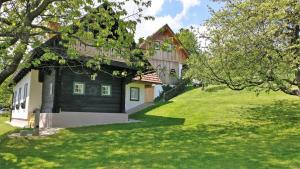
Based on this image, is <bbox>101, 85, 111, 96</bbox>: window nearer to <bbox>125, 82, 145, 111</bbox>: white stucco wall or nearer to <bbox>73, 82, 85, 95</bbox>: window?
<bbox>73, 82, 85, 95</bbox>: window

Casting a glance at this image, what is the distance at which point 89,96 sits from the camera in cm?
2272

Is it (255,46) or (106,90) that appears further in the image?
(106,90)

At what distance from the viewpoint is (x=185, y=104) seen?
2844cm

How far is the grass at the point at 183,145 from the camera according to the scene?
11.2 metres

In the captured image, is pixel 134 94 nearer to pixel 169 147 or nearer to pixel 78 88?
pixel 78 88

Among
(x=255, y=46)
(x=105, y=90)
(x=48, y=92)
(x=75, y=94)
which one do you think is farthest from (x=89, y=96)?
(x=255, y=46)

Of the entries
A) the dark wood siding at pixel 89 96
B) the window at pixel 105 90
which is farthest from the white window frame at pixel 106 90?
the dark wood siding at pixel 89 96

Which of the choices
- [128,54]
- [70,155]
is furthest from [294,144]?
[70,155]

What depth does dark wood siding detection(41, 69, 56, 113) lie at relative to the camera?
2270cm

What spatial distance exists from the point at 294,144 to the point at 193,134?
4508mm

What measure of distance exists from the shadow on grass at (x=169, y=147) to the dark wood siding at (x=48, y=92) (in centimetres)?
454

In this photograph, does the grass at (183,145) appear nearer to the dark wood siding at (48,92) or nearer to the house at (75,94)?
the house at (75,94)

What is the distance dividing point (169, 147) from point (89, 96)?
33.8 ft

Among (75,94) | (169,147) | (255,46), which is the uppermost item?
(255,46)
